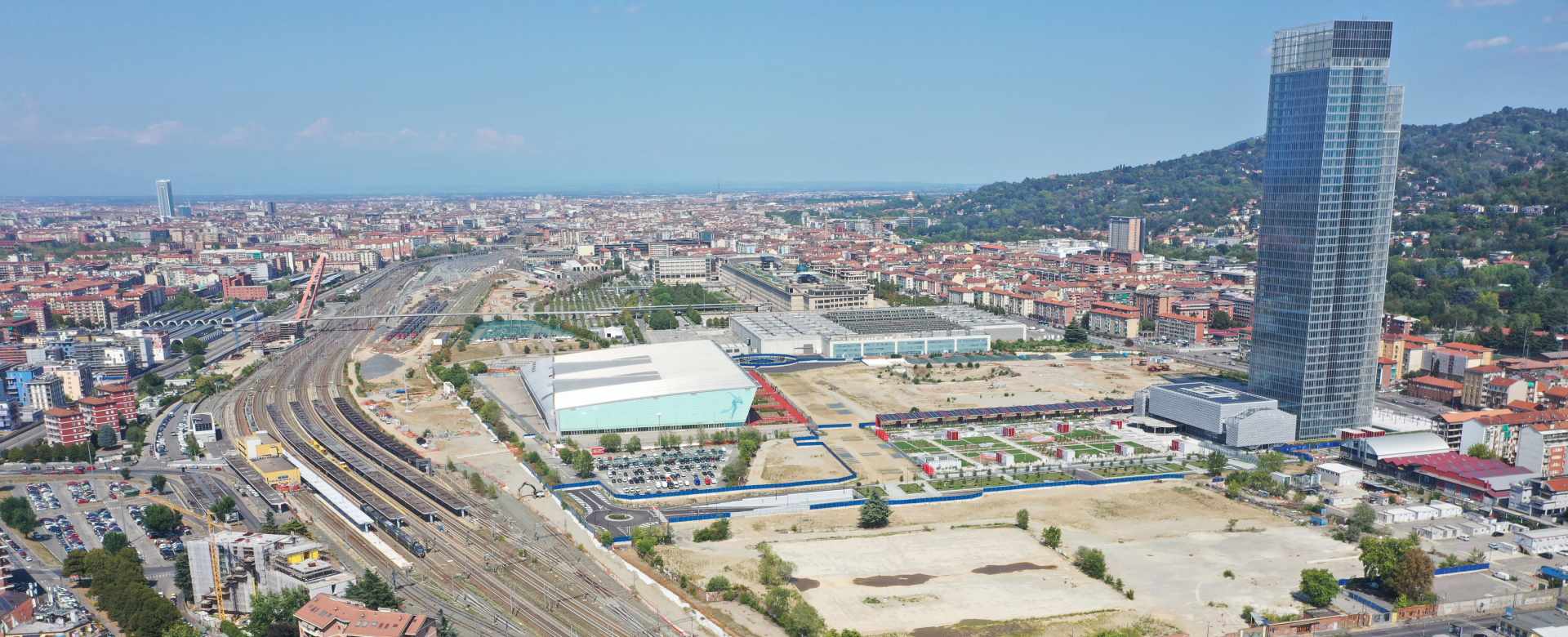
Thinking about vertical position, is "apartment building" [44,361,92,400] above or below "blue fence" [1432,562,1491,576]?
above

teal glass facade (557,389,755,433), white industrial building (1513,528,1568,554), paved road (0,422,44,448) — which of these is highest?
teal glass facade (557,389,755,433)

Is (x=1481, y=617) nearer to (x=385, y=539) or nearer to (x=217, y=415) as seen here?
(x=385, y=539)

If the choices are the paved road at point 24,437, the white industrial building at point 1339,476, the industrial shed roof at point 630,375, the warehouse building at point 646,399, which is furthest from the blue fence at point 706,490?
the paved road at point 24,437

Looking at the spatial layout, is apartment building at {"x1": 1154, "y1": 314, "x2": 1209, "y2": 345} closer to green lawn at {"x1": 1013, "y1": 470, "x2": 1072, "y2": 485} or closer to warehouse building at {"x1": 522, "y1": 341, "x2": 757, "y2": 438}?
green lawn at {"x1": 1013, "y1": 470, "x2": 1072, "y2": 485}

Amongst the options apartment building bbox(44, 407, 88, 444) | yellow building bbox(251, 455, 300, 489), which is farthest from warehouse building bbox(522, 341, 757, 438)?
apartment building bbox(44, 407, 88, 444)

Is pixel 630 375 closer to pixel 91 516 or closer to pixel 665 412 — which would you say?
pixel 665 412

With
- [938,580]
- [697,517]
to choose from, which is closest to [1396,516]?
[938,580]
